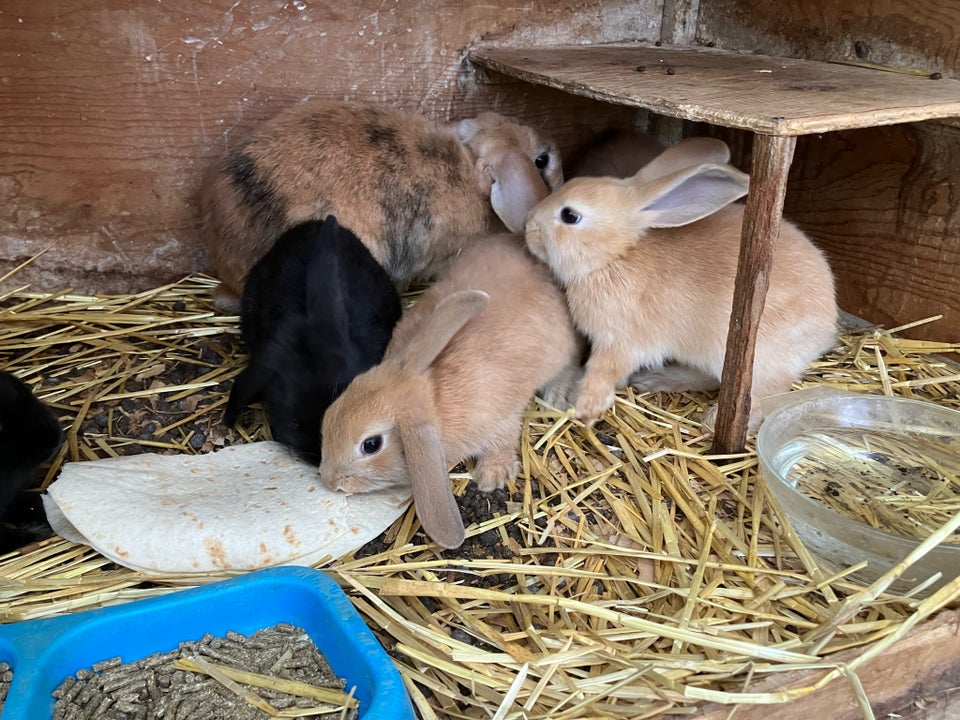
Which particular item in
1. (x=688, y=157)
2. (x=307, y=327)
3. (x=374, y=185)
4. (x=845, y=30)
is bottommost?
(x=307, y=327)

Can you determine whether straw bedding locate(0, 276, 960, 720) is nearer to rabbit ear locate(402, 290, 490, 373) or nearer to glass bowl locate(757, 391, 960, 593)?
glass bowl locate(757, 391, 960, 593)

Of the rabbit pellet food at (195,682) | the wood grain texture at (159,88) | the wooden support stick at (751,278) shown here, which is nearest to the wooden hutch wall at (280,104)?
the wood grain texture at (159,88)

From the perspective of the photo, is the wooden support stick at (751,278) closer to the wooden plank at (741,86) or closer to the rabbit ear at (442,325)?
the wooden plank at (741,86)

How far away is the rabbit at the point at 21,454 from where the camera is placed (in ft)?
6.82

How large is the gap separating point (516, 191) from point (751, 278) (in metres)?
1.09

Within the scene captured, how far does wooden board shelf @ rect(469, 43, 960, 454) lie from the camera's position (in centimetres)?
195

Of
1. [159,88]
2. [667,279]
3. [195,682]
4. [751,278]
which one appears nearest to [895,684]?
[751,278]

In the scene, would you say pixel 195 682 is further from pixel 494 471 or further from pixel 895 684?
pixel 895 684

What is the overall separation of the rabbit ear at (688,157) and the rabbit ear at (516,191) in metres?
0.51

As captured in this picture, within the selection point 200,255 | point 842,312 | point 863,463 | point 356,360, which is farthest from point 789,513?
point 200,255

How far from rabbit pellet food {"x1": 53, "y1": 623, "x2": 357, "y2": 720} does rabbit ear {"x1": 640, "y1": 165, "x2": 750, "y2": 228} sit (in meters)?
1.52

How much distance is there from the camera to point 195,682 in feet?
5.57

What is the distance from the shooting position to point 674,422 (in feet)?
8.43

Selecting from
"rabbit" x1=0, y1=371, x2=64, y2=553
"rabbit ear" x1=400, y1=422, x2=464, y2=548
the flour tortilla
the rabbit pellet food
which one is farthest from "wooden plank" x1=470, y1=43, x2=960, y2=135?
"rabbit" x1=0, y1=371, x2=64, y2=553
